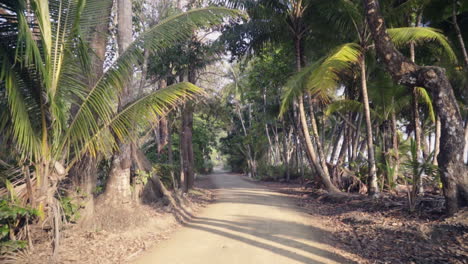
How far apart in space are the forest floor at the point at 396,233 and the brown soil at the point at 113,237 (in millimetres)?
3439

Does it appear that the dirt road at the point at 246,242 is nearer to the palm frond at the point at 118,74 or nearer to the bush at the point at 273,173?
the palm frond at the point at 118,74

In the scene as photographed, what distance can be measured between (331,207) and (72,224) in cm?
670

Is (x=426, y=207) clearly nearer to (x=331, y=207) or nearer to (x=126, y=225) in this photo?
(x=331, y=207)

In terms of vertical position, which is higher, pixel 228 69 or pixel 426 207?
pixel 228 69

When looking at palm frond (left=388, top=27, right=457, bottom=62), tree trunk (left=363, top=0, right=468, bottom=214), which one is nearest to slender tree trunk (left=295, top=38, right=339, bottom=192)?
palm frond (left=388, top=27, right=457, bottom=62)

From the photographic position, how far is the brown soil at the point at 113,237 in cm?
436

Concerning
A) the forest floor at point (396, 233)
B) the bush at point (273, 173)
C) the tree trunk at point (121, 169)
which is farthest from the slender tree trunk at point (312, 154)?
the bush at point (273, 173)

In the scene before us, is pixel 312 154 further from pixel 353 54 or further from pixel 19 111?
pixel 19 111

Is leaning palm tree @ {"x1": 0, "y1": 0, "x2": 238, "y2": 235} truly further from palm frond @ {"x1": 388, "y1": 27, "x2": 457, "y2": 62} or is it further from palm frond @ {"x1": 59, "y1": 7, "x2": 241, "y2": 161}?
palm frond @ {"x1": 388, "y1": 27, "x2": 457, "y2": 62}

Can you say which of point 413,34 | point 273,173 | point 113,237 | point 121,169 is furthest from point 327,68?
point 273,173

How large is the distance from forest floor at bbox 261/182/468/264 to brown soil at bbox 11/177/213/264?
344cm

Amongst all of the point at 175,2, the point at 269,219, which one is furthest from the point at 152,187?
the point at 175,2

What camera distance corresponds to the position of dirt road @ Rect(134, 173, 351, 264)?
4279 millimetres

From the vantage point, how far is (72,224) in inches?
216
